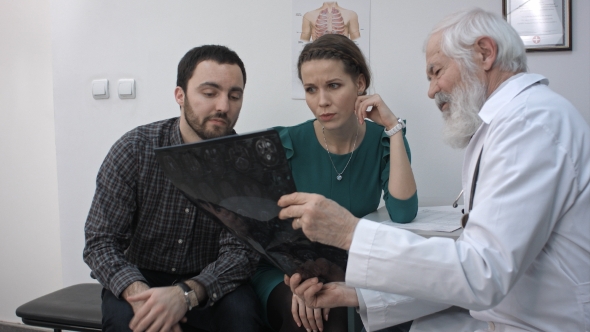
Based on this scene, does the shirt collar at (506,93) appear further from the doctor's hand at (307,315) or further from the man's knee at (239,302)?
the man's knee at (239,302)

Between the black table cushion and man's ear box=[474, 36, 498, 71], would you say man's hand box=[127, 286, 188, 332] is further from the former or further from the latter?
man's ear box=[474, 36, 498, 71]

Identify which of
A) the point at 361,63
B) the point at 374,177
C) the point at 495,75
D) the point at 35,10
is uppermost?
the point at 35,10

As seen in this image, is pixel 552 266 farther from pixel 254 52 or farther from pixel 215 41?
pixel 215 41

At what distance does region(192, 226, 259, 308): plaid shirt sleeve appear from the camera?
1.34 meters

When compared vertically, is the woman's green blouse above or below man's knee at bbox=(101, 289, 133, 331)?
above

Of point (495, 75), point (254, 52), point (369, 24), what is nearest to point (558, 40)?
point (369, 24)

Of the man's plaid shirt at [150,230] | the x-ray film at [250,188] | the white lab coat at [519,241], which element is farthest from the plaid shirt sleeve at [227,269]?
the white lab coat at [519,241]

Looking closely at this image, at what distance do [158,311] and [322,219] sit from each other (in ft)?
1.99

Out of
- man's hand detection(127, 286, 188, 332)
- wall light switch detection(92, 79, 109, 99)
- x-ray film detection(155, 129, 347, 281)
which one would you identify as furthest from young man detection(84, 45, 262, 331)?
wall light switch detection(92, 79, 109, 99)

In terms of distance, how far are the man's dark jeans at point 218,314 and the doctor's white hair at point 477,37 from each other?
0.84m

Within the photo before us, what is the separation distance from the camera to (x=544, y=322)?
2.80 feet

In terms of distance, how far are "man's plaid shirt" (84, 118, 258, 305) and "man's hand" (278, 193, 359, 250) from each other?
59cm

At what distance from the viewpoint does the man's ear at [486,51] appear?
99 cm

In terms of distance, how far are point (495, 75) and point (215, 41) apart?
4.78ft
